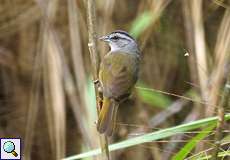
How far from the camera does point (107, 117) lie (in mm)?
1942

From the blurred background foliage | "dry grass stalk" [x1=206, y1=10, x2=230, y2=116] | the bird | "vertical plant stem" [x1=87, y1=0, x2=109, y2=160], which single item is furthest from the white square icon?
"dry grass stalk" [x1=206, y1=10, x2=230, y2=116]

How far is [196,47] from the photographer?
3.10m

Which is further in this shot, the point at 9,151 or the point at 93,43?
the point at 9,151

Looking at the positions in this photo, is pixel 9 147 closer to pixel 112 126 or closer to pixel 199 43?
pixel 112 126

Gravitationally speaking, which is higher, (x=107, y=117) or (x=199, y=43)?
(x=199, y=43)

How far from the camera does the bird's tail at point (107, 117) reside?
185cm

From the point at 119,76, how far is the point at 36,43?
152cm

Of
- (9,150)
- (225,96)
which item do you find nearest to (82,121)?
(9,150)

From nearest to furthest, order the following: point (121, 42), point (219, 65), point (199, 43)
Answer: point (121, 42) → point (219, 65) → point (199, 43)

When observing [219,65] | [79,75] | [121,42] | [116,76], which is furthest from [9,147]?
[219,65]

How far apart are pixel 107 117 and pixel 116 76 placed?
261 mm

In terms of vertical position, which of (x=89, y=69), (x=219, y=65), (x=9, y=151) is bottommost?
(x=9, y=151)

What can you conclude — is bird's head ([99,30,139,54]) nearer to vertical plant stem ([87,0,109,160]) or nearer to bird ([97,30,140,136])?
bird ([97,30,140,136])

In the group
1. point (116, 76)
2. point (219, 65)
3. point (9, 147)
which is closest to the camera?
point (116, 76)
